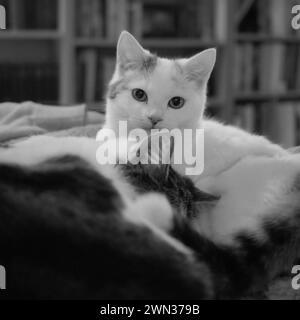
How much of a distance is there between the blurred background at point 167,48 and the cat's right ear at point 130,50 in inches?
44.1

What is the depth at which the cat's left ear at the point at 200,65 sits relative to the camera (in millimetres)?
922

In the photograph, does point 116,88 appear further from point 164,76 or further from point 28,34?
point 28,34

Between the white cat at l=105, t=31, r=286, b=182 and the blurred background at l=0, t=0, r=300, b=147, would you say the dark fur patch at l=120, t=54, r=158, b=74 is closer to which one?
the white cat at l=105, t=31, r=286, b=182

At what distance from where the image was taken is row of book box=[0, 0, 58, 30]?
200cm

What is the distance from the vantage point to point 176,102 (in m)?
0.89

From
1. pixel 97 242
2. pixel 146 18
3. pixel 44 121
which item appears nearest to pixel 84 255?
pixel 97 242

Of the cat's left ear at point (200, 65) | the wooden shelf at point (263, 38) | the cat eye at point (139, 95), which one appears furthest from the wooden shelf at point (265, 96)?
the cat eye at point (139, 95)

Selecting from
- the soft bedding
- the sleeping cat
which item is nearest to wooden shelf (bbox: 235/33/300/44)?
→ the soft bedding

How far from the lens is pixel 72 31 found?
199 cm

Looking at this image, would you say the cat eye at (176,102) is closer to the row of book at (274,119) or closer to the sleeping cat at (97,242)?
the sleeping cat at (97,242)

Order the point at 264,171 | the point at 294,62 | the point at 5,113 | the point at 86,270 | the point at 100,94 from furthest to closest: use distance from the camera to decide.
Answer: the point at 294,62, the point at 100,94, the point at 5,113, the point at 264,171, the point at 86,270
